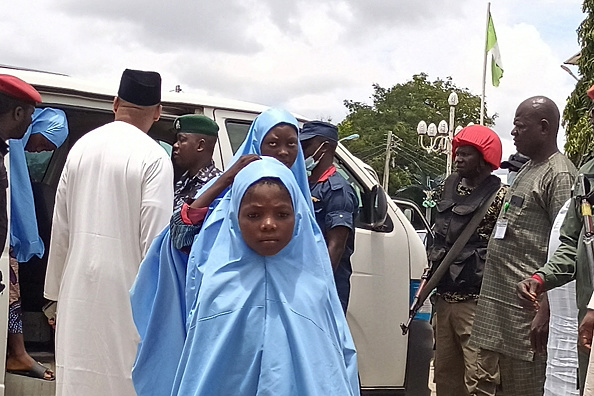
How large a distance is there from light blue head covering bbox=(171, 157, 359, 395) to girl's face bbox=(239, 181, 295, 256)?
0.03 meters

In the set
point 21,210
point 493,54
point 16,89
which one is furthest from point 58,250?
point 493,54

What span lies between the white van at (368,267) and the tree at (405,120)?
1617 inches

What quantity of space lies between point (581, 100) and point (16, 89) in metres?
17.5

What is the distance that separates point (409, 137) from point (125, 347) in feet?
147

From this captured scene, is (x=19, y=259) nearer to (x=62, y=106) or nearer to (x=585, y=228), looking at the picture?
(x=62, y=106)

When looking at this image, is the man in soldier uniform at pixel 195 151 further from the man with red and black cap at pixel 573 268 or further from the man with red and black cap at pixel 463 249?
the man with red and black cap at pixel 573 268

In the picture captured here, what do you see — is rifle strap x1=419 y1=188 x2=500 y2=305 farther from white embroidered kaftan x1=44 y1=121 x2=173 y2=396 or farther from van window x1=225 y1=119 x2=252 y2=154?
white embroidered kaftan x1=44 y1=121 x2=173 y2=396

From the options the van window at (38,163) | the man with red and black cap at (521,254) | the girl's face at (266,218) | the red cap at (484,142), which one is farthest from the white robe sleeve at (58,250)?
the red cap at (484,142)

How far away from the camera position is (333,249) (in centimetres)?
406

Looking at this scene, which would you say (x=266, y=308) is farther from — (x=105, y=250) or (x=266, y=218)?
(x=105, y=250)

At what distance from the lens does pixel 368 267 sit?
15.6 feet

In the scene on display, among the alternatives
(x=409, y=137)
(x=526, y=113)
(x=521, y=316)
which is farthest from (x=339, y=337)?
(x=409, y=137)

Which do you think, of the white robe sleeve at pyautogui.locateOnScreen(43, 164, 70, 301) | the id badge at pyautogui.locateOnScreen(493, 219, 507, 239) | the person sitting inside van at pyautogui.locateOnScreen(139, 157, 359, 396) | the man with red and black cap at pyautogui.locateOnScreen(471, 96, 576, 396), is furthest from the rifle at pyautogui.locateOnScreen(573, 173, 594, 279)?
the white robe sleeve at pyautogui.locateOnScreen(43, 164, 70, 301)

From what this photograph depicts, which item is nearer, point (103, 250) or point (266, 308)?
point (266, 308)
